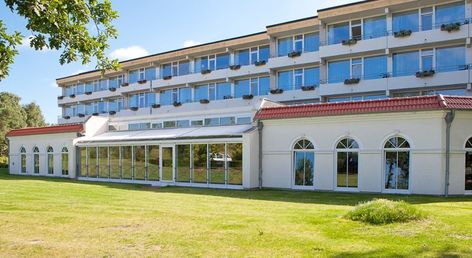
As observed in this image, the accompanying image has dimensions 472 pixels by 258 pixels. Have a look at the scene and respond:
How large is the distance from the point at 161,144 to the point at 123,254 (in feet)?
63.0

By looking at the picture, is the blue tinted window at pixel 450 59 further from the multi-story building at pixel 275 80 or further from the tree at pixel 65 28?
the tree at pixel 65 28

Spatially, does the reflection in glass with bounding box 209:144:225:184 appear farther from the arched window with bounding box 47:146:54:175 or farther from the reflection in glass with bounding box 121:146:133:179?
the arched window with bounding box 47:146:54:175

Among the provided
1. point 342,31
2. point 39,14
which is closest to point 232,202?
point 39,14

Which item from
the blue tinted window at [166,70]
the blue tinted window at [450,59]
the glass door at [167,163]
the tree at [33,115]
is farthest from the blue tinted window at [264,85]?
the tree at [33,115]

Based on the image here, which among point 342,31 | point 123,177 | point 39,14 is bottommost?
point 123,177

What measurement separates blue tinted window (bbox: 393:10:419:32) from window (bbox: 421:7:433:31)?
0.41 m

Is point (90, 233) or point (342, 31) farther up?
point (342, 31)

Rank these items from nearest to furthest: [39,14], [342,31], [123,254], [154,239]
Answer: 1. [39,14]
2. [123,254]
3. [154,239]
4. [342,31]

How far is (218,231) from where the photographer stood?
10.2 m

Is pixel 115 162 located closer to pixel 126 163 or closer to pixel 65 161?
pixel 126 163

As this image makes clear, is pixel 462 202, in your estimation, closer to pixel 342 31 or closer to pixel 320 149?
pixel 320 149

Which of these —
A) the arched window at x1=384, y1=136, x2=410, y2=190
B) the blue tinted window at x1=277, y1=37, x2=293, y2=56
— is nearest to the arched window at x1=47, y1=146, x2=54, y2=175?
the blue tinted window at x1=277, y1=37, x2=293, y2=56

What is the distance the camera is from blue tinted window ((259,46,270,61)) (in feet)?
133

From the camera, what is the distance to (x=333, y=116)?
20.9 meters
